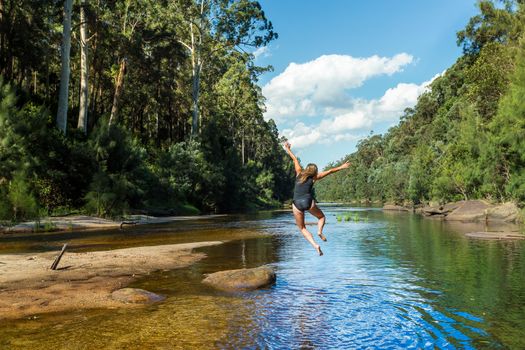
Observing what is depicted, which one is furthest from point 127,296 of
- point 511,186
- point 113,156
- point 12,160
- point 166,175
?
point 166,175

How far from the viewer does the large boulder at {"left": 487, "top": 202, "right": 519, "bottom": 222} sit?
131 ft

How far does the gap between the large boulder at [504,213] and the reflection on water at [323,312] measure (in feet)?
83.3

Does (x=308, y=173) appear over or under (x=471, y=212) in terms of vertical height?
over

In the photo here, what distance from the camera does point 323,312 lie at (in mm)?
9641

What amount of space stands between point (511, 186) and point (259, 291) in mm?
32541

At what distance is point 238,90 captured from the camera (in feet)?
253

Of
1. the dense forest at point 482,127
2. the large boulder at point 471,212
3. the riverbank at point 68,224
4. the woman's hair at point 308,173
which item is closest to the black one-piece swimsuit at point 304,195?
the woman's hair at point 308,173

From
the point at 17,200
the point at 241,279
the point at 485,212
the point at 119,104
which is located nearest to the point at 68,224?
the point at 17,200

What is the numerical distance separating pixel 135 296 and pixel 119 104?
53.3m

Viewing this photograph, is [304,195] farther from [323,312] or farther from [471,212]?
[471,212]

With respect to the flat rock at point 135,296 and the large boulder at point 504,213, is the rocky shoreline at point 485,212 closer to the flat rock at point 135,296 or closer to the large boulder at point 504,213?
the large boulder at point 504,213

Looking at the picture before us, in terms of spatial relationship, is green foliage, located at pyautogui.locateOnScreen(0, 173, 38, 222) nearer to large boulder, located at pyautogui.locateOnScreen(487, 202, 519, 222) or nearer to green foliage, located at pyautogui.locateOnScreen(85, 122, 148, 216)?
green foliage, located at pyautogui.locateOnScreen(85, 122, 148, 216)

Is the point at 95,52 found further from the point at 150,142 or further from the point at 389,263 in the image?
the point at 389,263

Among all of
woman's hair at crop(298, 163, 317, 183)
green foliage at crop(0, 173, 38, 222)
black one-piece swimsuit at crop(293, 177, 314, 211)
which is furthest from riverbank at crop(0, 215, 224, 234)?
woman's hair at crop(298, 163, 317, 183)
